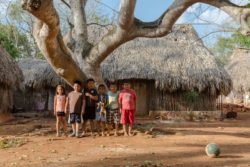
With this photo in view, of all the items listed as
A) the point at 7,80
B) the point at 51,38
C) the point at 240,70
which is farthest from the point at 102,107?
the point at 240,70

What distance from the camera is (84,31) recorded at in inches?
426

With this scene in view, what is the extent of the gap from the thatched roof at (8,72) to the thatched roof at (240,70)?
1502cm

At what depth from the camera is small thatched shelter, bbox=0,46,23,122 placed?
14.6 meters

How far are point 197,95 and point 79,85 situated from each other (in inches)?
341

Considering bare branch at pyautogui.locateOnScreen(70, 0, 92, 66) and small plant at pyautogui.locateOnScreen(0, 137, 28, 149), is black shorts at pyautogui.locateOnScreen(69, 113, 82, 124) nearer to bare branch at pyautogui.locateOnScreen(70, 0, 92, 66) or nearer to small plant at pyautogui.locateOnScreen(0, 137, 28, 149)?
small plant at pyautogui.locateOnScreen(0, 137, 28, 149)

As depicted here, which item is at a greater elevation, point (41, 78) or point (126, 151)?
point (41, 78)

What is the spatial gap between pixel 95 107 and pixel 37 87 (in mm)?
8356

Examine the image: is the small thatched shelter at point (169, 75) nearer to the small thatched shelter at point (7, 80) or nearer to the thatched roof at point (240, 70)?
the small thatched shelter at point (7, 80)

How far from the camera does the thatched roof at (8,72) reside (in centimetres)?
1452

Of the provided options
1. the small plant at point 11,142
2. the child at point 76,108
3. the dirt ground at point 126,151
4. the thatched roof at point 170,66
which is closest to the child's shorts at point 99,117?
the child at point 76,108

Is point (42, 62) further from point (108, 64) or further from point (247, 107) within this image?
point (247, 107)

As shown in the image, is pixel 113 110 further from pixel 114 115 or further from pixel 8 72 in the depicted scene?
pixel 8 72

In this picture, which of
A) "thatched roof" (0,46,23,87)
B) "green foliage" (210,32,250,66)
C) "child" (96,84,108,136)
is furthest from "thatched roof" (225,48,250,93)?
"child" (96,84,108,136)

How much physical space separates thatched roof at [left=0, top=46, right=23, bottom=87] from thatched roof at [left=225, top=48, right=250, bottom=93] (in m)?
15.0
